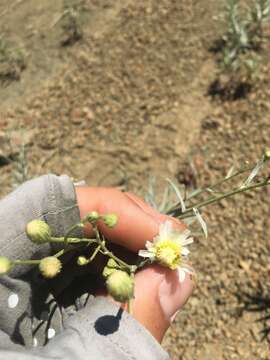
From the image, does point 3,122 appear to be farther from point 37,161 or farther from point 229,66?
point 229,66

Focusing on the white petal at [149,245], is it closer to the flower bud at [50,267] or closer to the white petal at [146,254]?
the white petal at [146,254]

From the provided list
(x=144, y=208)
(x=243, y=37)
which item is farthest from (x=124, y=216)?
(x=243, y=37)

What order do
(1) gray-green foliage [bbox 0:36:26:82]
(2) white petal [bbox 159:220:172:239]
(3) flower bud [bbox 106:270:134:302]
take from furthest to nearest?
1. (1) gray-green foliage [bbox 0:36:26:82]
2. (2) white petal [bbox 159:220:172:239]
3. (3) flower bud [bbox 106:270:134:302]

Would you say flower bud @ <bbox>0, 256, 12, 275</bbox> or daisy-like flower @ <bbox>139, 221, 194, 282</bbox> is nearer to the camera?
flower bud @ <bbox>0, 256, 12, 275</bbox>

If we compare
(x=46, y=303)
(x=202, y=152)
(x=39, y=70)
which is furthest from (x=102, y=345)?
(x=39, y=70)

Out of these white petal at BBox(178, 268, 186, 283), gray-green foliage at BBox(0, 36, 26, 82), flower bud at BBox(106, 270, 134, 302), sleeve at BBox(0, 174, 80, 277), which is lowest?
gray-green foliage at BBox(0, 36, 26, 82)

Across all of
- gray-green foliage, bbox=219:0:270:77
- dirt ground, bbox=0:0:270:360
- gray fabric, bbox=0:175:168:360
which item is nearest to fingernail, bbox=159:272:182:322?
gray fabric, bbox=0:175:168:360

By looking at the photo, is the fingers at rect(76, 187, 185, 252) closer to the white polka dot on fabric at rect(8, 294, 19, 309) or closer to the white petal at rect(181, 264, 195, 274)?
the white petal at rect(181, 264, 195, 274)

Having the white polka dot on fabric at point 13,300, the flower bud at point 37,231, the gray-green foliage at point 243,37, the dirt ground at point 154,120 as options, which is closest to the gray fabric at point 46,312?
the white polka dot on fabric at point 13,300
